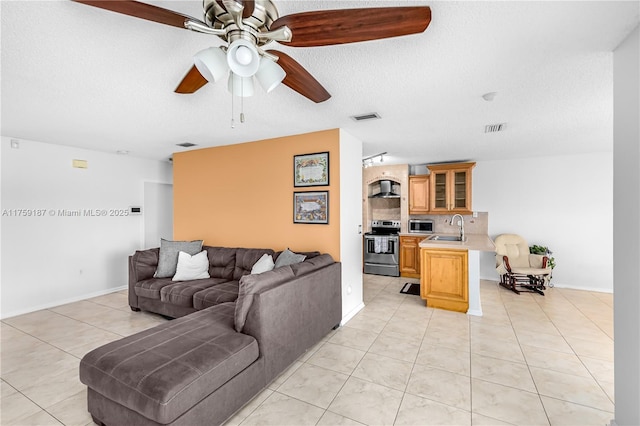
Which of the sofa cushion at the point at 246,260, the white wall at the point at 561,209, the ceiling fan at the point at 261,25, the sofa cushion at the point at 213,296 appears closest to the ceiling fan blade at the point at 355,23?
the ceiling fan at the point at 261,25

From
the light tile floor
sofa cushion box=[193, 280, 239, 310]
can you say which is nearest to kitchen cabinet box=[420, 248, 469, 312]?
the light tile floor

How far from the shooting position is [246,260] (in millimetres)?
3834

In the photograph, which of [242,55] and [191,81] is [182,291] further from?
[242,55]

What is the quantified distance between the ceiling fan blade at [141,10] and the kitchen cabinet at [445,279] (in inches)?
151

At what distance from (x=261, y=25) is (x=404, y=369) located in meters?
2.71

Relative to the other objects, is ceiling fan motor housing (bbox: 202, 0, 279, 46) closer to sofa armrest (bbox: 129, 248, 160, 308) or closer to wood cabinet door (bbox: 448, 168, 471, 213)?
sofa armrest (bbox: 129, 248, 160, 308)

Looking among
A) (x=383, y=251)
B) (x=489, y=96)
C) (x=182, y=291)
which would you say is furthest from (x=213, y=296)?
(x=383, y=251)

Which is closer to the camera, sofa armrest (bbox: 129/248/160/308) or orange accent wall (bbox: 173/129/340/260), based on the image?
orange accent wall (bbox: 173/129/340/260)

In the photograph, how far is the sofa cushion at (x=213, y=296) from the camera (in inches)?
124

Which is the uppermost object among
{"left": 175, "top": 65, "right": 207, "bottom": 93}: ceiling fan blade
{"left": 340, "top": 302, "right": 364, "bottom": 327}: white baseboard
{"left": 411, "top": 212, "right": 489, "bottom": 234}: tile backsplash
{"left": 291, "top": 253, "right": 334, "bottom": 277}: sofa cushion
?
{"left": 175, "top": 65, "right": 207, "bottom": 93}: ceiling fan blade

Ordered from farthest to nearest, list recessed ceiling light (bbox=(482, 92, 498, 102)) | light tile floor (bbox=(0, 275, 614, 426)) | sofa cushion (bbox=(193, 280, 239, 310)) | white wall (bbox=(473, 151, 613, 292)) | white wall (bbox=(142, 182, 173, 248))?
white wall (bbox=(142, 182, 173, 248)), white wall (bbox=(473, 151, 613, 292)), sofa cushion (bbox=(193, 280, 239, 310)), recessed ceiling light (bbox=(482, 92, 498, 102)), light tile floor (bbox=(0, 275, 614, 426))

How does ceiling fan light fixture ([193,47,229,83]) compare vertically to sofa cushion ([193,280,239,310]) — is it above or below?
above

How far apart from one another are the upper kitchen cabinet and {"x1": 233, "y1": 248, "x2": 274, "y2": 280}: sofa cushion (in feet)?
12.6

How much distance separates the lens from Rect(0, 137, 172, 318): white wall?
3.91 metres
